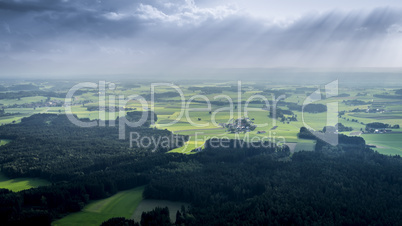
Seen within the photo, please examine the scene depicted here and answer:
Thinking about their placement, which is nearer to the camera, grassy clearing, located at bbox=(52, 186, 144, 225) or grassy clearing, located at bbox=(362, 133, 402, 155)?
grassy clearing, located at bbox=(52, 186, 144, 225)

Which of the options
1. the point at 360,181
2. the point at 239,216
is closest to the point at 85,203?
the point at 239,216

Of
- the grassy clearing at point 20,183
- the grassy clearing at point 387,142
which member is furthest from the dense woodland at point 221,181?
the grassy clearing at point 387,142

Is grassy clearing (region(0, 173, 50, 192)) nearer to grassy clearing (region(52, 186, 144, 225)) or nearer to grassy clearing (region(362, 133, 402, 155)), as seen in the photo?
grassy clearing (region(52, 186, 144, 225))

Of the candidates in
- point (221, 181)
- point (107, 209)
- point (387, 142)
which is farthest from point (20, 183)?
point (387, 142)

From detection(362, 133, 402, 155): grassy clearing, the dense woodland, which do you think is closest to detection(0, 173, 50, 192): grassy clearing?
the dense woodland

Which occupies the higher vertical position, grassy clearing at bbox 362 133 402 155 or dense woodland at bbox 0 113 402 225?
grassy clearing at bbox 362 133 402 155

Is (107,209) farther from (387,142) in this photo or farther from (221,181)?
(387,142)

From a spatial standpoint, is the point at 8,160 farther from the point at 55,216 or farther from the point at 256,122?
the point at 256,122

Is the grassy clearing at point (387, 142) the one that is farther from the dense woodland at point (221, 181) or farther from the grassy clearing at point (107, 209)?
the grassy clearing at point (107, 209)
